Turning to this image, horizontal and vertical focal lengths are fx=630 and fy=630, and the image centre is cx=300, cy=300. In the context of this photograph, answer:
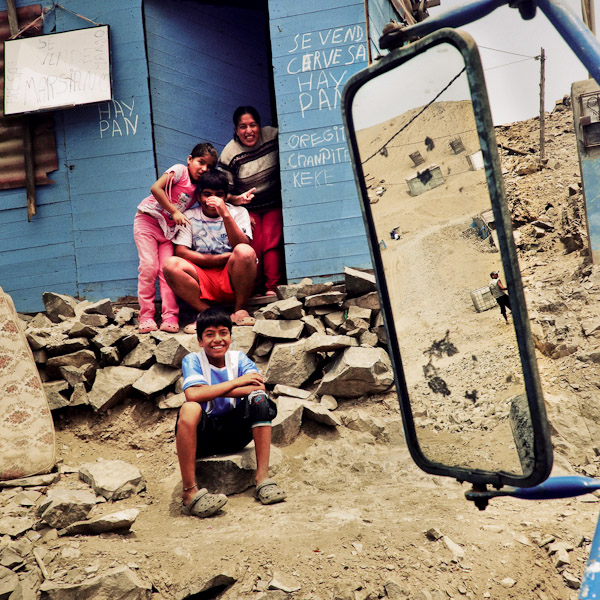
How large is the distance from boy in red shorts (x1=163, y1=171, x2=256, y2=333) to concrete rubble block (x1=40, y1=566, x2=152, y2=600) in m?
2.53

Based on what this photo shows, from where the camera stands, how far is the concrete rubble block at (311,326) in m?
4.84

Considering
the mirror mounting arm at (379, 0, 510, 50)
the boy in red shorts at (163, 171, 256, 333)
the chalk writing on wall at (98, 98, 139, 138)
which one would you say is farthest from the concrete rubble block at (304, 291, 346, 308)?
the mirror mounting arm at (379, 0, 510, 50)

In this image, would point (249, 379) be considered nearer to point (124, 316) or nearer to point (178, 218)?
point (178, 218)

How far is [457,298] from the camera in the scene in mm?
1174

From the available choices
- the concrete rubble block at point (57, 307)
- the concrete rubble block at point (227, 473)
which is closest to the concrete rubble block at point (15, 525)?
the concrete rubble block at point (227, 473)

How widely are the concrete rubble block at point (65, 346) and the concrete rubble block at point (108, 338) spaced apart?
0.10 meters

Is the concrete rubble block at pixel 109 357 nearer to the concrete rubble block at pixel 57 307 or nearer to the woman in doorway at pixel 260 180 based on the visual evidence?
the concrete rubble block at pixel 57 307

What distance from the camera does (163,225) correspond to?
538 cm

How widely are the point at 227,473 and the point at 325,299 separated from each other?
178cm

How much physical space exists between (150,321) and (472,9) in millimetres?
4504

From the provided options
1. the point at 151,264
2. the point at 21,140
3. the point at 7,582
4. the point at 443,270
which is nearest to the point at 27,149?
the point at 21,140

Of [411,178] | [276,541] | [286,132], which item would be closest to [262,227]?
[286,132]

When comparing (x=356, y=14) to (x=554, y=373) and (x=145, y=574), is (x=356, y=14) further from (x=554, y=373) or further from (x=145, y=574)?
(x=145, y=574)

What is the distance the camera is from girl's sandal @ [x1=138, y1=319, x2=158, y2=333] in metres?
5.12
